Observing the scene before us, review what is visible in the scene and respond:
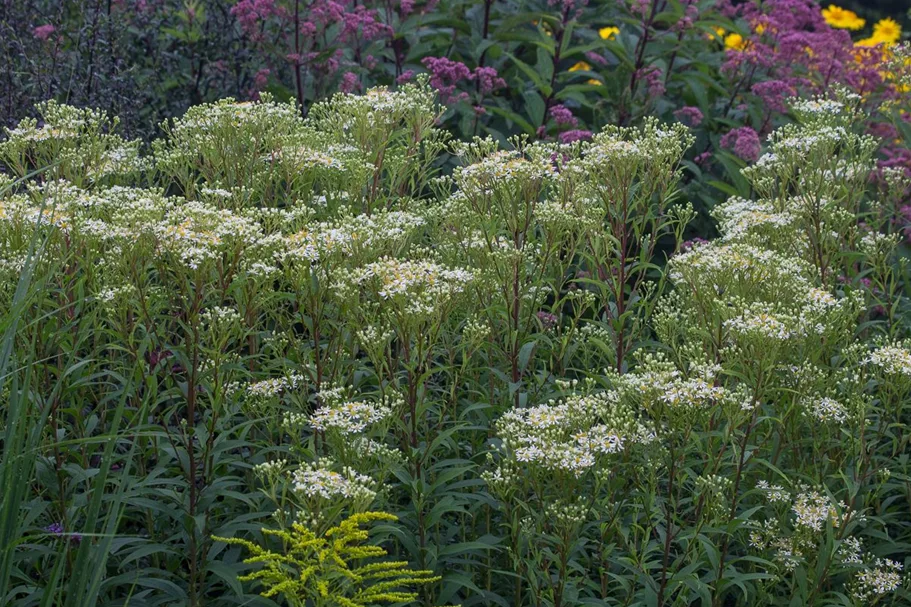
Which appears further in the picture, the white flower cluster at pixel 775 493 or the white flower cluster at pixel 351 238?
the white flower cluster at pixel 775 493

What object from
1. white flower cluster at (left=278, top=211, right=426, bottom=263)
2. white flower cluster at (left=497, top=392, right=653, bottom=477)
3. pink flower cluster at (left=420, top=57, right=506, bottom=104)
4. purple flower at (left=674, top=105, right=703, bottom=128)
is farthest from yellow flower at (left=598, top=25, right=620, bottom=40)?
white flower cluster at (left=497, top=392, right=653, bottom=477)

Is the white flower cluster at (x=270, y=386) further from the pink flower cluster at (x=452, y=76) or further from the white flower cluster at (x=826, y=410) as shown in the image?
the pink flower cluster at (x=452, y=76)

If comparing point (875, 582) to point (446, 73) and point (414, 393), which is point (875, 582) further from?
point (446, 73)

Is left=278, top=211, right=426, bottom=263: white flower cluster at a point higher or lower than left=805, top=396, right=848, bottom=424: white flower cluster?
higher

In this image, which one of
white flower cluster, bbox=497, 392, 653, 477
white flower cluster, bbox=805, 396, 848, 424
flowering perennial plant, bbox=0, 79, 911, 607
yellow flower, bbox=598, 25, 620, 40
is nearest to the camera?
white flower cluster, bbox=497, 392, 653, 477

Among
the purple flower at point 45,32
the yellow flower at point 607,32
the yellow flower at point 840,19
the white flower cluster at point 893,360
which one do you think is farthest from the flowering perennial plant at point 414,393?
the yellow flower at point 840,19

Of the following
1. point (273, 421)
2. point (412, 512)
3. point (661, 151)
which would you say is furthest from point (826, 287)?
point (273, 421)

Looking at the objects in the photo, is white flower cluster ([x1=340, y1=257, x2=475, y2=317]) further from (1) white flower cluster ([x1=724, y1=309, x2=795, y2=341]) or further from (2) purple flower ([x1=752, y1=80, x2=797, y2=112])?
(2) purple flower ([x1=752, y1=80, x2=797, y2=112])

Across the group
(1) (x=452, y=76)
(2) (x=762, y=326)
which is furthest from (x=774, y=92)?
(2) (x=762, y=326)

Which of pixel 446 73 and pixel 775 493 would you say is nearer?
pixel 775 493

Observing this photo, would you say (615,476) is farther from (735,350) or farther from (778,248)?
(778,248)

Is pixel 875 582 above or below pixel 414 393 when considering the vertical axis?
below

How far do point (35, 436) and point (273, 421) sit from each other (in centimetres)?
89

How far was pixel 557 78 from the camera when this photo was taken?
8.26 metres
